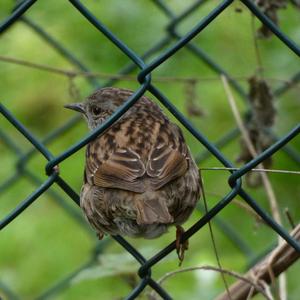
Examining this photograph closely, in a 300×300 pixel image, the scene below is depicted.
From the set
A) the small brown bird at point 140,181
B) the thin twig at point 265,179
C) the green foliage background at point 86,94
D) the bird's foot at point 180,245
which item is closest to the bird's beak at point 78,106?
the small brown bird at point 140,181

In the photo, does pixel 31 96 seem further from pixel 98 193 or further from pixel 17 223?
pixel 98 193

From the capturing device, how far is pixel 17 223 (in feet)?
22.6

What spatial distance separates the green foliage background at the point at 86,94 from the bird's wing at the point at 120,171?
1.96 m

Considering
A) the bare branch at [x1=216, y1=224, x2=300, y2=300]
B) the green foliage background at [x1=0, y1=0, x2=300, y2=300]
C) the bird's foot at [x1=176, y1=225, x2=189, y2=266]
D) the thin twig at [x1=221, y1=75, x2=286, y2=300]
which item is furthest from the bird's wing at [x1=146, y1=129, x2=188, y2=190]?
the green foliage background at [x1=0, y1=0, x2=300, y2=300]

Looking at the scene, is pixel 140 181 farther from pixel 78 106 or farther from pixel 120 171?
pixel 78 106

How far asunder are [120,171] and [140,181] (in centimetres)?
12

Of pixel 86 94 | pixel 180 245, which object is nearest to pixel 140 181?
pixel 180 245

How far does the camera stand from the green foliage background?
6633mm

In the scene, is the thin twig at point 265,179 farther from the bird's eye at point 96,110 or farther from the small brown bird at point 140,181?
the bird's eye at point 96,110

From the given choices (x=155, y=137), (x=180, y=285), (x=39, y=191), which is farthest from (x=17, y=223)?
(x=39, y=191)

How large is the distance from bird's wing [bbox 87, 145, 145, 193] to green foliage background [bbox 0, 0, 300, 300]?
6.42 ft

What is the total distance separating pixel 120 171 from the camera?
4344mm

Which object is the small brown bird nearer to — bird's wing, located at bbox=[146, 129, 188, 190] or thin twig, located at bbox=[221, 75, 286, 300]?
bird's wing, located at bbox=[146, 129, 188, 190]

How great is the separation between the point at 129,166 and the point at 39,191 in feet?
2.22
